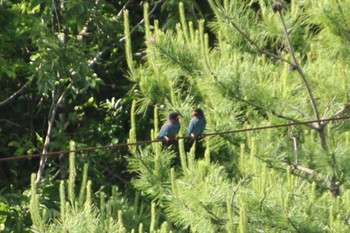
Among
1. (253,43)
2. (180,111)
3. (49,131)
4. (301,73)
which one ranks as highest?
(253,43)

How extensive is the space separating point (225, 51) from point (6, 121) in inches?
120

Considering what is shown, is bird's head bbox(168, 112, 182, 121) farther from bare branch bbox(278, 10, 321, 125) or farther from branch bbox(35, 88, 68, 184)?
branch bbox(35, 88, 68, 184)

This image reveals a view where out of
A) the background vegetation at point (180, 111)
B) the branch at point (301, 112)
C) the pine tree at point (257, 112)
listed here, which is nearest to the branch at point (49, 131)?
the background vegetation at point (180, 111)

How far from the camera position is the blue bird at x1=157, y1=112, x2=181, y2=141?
34.0 feet

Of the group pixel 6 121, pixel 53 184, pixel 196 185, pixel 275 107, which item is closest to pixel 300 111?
pixel 275 107

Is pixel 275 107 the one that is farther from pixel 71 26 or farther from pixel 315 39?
pixel 71 26

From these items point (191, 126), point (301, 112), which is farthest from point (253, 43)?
point (191, 126)

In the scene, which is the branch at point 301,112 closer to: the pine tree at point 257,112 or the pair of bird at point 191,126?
the pine tree at point 257,112

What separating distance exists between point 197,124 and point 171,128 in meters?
0.18

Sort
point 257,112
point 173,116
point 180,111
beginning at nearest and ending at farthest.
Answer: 1. point 173,116
2. point 257,112
3. point 180,111

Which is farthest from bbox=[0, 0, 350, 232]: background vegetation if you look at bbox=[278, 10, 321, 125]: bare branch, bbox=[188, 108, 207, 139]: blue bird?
bbox=[188, 108, 207, 139]: blue bird

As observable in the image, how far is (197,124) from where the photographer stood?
1034cm

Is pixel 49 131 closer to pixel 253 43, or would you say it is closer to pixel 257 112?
pixel 257 112

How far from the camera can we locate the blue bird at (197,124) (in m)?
10.3
